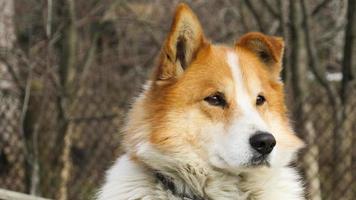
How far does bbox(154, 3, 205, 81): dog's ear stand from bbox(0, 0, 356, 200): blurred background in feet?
8.83

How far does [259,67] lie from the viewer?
4.42 meters

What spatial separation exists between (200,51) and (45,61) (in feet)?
12.6

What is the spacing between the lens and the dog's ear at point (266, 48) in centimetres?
445

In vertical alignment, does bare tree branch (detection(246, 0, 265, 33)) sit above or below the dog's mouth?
below

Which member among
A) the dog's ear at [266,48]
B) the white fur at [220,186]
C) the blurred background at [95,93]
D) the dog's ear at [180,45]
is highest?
the dog's ear at [180,45]

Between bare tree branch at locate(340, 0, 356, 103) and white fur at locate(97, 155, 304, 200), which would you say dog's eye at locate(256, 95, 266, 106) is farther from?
bare tree branch at locate(340, 0, 356, 103)

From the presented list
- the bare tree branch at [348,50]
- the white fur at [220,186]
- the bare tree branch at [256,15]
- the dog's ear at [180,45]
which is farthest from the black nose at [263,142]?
Result: the bare tree branch at [256,15]

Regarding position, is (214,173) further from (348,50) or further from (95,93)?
(95,93)

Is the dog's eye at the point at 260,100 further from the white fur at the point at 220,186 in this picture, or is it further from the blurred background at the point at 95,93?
the blurred background at the point at 95,93

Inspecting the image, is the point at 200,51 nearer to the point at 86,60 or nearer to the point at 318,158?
the point at 318,158

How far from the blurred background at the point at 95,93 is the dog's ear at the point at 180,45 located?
2.69 m

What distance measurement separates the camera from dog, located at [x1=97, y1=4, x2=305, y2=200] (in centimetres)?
399

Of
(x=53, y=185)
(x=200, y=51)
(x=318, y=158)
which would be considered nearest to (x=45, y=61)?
(x=53, y=185)

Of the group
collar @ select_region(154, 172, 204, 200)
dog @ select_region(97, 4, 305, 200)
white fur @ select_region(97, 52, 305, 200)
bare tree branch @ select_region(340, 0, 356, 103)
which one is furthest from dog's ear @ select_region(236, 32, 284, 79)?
bare tree branch @ select_region(340, 0, 356, 103)
